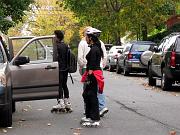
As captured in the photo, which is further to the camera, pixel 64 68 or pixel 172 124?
pixel 64 68

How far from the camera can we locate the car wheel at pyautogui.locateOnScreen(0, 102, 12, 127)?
10.4 meters

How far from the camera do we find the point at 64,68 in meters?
12.8

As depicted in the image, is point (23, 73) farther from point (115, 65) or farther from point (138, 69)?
point (115, 65)

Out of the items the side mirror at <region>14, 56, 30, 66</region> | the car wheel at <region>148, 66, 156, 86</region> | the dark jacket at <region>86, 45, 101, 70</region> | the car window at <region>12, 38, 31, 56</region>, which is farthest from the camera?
the car wheel at <region>148, 66, 156, 86</region>

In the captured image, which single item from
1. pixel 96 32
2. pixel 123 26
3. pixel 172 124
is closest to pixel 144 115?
pixel 172 124

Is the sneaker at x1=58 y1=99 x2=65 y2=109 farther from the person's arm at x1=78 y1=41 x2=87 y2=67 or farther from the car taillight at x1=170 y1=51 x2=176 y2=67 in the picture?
the car taillight at x1=170 y1=51 x2=176 y2=67

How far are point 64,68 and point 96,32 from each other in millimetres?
2114

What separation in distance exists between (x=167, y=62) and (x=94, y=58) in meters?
8.18

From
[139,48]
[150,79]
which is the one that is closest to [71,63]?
[150,79]

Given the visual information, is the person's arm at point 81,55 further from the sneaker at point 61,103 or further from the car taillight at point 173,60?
the car taillight at point 173,60

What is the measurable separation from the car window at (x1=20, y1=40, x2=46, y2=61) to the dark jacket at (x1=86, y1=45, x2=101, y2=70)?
6.04 ft

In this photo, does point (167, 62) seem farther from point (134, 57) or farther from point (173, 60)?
point (134, 57)

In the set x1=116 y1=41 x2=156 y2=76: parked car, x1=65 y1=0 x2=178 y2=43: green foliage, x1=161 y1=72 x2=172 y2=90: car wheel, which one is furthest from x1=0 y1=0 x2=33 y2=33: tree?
x1=65 y1=0 x2=178 y2=43: green foliage

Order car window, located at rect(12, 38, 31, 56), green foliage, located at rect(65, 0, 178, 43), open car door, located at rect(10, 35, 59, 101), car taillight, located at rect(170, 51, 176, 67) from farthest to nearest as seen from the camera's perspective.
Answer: green foliage, located at rect(65, 0, 178, 43) → car taillight, located at rect(170, 51, 176, 67) → car window, located at rect(12, 38, 31, 56) → open car door, located at rect(10, 35, 59, 101)
